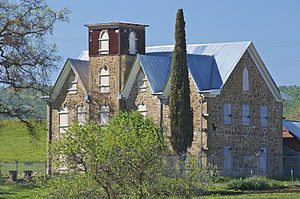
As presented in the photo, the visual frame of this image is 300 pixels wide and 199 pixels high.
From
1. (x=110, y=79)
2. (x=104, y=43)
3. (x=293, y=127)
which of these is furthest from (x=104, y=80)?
(x=293, y=127)

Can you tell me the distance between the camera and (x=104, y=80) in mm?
53031

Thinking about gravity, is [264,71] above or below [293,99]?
above

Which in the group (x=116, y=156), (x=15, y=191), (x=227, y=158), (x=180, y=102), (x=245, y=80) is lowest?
(x=15, y=191)

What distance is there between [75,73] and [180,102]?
39.2 feet

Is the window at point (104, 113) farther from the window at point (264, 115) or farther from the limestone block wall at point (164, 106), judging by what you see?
the window at point (264, 115)

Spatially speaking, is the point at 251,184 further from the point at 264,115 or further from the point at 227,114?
the point at 264,115

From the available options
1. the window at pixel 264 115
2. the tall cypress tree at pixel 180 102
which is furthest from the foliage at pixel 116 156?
the window at pixel 264 115

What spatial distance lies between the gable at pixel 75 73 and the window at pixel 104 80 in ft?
4.92

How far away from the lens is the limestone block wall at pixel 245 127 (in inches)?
1907

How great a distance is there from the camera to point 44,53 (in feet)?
156

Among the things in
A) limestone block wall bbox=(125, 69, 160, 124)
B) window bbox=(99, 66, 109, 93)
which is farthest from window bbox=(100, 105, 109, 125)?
limestone block wall bbox=(125, 69, 160, 124)

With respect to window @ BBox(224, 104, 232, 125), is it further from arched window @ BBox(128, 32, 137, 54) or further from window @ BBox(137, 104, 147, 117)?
arched window @ BBox(128, 32, 137, 54)

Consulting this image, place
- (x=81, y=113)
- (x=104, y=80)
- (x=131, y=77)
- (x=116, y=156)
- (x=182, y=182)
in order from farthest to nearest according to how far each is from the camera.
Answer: (x=81, y=113), (x=104, y=80), (x=131, y=77), (x=182, y=182), (x=116, y=156)

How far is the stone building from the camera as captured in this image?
159ft
